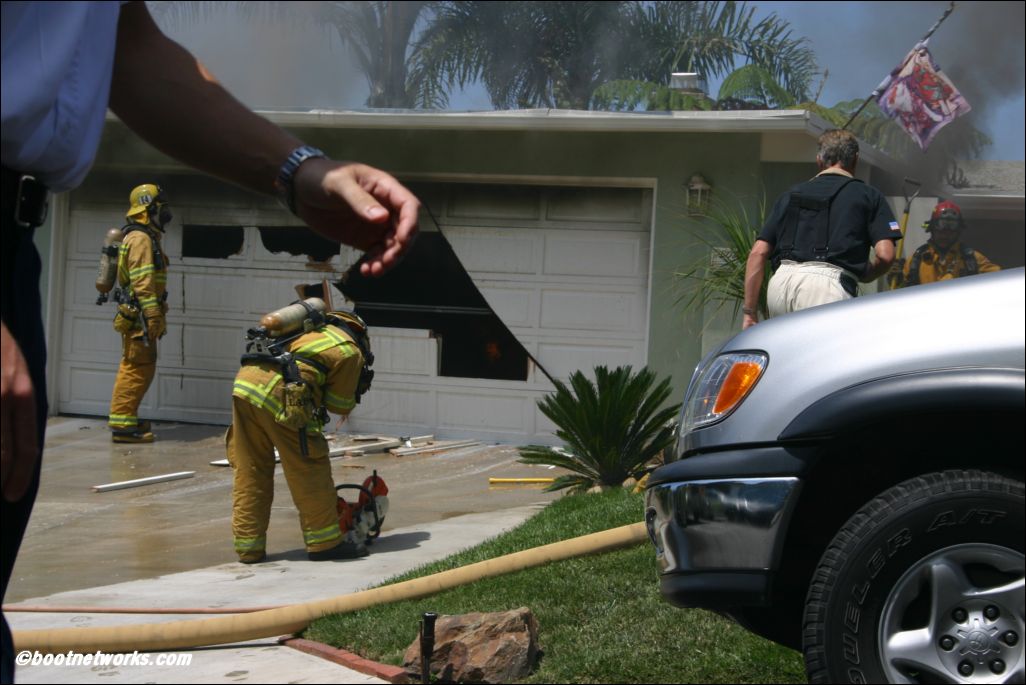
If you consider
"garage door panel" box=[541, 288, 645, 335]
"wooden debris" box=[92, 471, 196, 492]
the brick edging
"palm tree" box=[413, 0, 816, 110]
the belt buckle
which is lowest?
"wooden debris" box=[92, 471, 196, 492]

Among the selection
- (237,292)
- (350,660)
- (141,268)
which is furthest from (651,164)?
(350,660)

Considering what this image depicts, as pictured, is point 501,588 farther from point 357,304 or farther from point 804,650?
point 357,304

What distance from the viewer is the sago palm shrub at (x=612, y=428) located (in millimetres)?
7832

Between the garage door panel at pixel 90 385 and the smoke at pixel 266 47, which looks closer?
the garage door panel at pixel 90 385

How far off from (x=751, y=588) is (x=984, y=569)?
1.85 ft

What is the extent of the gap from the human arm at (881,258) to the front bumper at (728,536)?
2.71 meters

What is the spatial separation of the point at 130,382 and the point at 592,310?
14.0 ft

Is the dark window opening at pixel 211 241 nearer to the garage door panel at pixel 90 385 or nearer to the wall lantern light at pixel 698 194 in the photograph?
the garage door panel at pixel 90 385

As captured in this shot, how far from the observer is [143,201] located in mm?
11438

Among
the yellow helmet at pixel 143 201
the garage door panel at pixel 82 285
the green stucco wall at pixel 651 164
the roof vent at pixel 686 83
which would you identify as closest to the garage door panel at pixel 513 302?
the green stucco wall at pixel 651 164

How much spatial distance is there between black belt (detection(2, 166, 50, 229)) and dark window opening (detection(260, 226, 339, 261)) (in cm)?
1039

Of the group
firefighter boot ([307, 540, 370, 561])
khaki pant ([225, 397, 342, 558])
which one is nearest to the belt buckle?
khaki pant ([225, 397, 342, 558])

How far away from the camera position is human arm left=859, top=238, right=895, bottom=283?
18.8ft

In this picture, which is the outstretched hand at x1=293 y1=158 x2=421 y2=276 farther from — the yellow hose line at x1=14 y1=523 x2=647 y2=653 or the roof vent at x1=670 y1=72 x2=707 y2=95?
the roof vent at x1=670 y1=72 x2=707 y2=95
